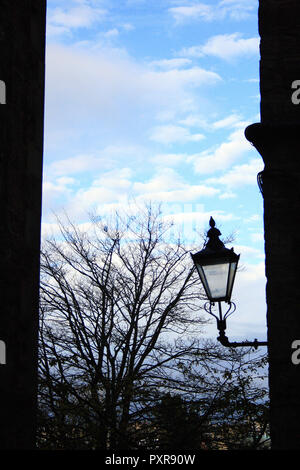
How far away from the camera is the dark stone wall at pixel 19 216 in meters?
6.64

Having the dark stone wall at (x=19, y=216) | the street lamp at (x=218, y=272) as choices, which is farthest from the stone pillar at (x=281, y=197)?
the dark stone wall at (x=19, y=216)

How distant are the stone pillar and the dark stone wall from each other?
2467 millimetres

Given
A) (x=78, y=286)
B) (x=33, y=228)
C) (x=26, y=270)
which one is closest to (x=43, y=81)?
(x=33, y=228)

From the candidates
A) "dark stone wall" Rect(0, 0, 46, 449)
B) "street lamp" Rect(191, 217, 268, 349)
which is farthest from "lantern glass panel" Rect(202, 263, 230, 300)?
"dark stone wall" Rect(0, 0, 46, 449)

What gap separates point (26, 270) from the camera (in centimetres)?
704

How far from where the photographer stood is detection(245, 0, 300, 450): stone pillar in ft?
19.1

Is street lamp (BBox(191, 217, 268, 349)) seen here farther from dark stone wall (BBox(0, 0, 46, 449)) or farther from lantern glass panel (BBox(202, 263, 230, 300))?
dark stone wall (BBox(0, 0, 46, 449))

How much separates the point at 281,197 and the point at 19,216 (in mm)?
2715

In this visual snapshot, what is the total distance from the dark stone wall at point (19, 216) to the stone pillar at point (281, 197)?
247cm

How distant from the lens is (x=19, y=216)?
695cm

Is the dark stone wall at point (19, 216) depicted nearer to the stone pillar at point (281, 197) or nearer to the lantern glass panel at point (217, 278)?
the lantern glass panel at point (217, 278)

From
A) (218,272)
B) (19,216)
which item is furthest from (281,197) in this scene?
(19,216)
